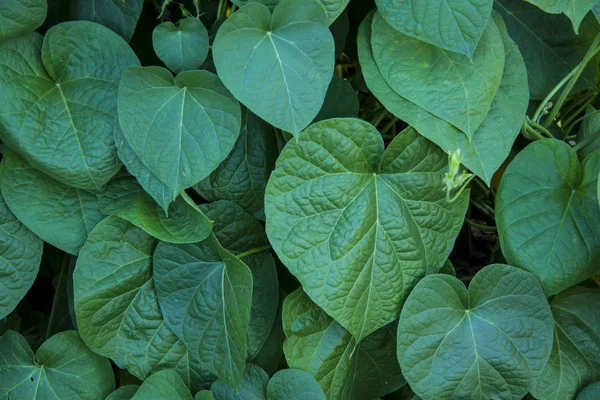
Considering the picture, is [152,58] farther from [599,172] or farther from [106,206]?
[599,172]

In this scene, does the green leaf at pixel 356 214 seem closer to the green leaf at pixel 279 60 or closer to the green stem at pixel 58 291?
the green leaf at pixel 279 60

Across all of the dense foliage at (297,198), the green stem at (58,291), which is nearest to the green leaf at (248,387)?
the dense foliage at (297,198)

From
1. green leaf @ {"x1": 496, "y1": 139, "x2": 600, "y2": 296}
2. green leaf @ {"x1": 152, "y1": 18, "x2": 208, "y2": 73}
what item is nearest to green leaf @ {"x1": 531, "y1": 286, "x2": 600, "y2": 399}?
green leaf @ {"x1": 496, "y1": 139, "x2": 600, "y2": 296}

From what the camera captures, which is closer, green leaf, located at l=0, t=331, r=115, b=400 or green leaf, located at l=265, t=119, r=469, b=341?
green leaf, located at l=265, t=119, r=469, b=341

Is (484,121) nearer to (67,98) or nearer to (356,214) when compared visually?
(356,214)

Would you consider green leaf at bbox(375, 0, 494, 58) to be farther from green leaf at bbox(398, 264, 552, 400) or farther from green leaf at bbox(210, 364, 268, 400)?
green leaf at bbox(210, 364, 268, 400)

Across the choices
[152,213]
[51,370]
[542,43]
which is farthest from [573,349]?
[51,370]
